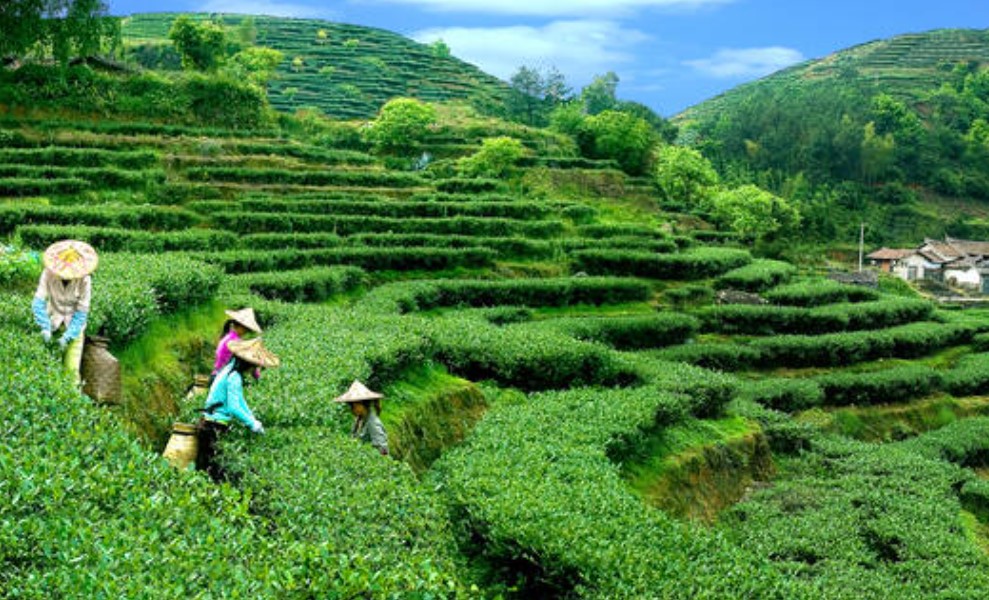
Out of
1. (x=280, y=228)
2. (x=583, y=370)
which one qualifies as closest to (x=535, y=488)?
(x=583, y=370)

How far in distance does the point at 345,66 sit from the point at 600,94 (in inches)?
1270

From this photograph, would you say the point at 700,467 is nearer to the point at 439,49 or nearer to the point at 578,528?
the point at 578,528

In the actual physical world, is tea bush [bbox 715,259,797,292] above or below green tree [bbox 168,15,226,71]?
below

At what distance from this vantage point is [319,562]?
620 centimetres

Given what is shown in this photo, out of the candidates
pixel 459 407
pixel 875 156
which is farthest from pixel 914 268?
pixel 459 407

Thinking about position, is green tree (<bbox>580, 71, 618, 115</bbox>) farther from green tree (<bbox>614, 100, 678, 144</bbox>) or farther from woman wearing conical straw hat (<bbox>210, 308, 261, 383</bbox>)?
woman wearing conical straw hat (<bbox>210, 308, 261, 383</bbox>)

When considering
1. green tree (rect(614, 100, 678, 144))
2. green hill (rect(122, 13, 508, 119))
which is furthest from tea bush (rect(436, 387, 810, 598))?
green tree (rect(614, 100, 678, 144))

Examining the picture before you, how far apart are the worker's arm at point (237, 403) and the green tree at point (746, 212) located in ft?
182

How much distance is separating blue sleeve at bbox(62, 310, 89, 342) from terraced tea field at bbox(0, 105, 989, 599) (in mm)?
345

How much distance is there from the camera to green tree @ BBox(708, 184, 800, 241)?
6241cm

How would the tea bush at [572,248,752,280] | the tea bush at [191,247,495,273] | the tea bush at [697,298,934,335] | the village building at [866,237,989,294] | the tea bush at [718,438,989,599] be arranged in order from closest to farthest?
the tea bush at [718,438,989,599]
the tea bush at [191,247,495,273]
the tea bush at [697,298,934,335]
the tea bush at [572,248,752,280]
the village building at [866,237,989,294]

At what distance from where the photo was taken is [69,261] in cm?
1016

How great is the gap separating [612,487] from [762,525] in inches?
225

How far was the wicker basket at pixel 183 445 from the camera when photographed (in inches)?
366
